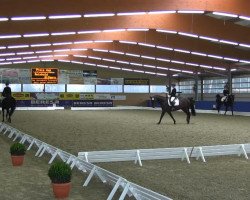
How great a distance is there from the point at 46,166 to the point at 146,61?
36.0 m

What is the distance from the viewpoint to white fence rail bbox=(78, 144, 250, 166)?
26.8 feet

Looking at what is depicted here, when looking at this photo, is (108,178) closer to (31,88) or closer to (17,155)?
(17,155)

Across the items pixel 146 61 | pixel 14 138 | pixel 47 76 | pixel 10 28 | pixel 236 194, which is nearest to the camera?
pixel 236 194

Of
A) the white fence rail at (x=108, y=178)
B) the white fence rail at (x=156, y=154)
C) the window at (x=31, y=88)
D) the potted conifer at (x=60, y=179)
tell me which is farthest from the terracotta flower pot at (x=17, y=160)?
the window at (x=31, y=88)

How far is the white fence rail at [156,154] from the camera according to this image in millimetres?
8164

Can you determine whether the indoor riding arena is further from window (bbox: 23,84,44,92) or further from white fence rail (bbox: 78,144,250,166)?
window (bbox: 23,84,44,92)

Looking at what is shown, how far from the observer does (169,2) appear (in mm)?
17109

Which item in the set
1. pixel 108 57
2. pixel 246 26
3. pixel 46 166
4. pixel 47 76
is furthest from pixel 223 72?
pixel 46 166

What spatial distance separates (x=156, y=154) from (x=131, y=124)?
401 inches

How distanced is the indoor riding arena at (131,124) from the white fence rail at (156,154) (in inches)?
0.8

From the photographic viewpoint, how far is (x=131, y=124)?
18734 mm

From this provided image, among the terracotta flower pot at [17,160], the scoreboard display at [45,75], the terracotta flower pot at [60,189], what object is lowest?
the terracotta flower pot at [17,160]

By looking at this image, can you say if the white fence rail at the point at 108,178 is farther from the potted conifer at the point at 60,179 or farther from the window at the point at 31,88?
the window at the point at 31,88

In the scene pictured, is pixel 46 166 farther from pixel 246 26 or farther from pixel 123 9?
pixel 246 26
